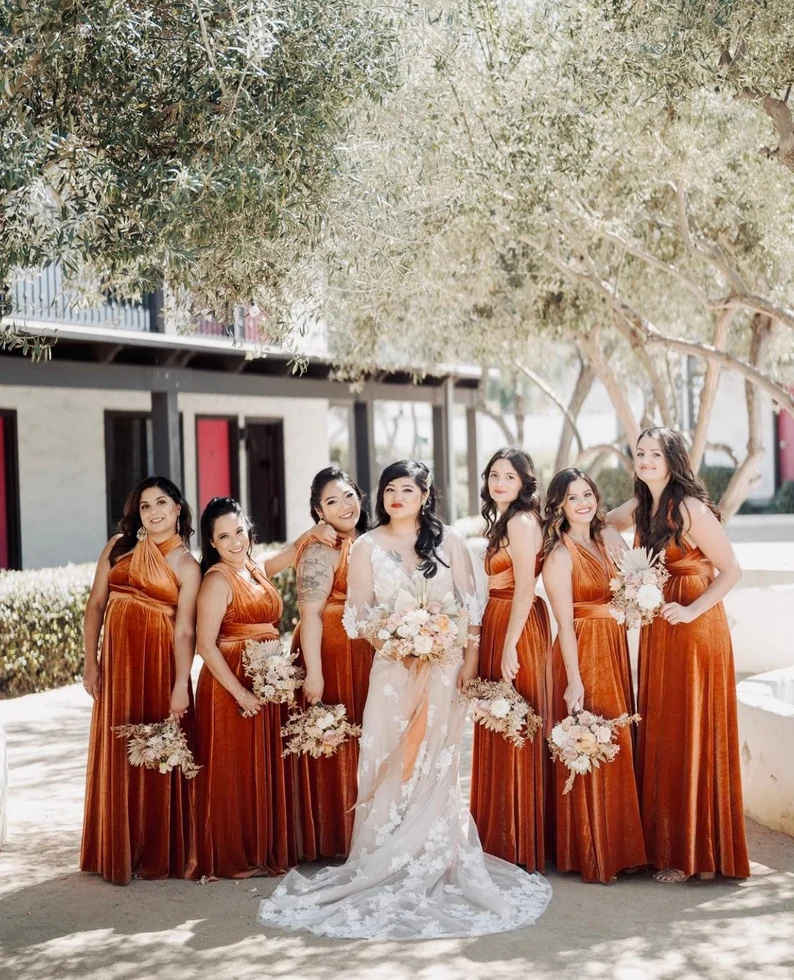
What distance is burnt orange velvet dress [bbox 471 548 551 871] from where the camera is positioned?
592 centimetres

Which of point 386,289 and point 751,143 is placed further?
point 751,143

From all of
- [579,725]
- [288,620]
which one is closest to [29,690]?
[288,620]

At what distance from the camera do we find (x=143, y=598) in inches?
240

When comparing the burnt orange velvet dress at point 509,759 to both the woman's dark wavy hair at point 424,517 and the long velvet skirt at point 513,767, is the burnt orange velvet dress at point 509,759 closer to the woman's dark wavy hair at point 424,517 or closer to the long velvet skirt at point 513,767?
the long velvet skirt at point 513,767

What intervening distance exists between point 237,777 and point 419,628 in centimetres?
127

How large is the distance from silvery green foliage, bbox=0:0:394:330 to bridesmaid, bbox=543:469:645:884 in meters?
2.05

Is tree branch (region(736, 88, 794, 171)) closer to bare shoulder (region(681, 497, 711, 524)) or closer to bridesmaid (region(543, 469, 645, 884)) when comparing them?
bare shoulder (region(681, 497, 711, 524))

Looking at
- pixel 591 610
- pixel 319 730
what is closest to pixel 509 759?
pixel 591 610

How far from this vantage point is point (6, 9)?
5336mm

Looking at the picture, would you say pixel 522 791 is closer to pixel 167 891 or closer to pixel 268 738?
pixel 268 738

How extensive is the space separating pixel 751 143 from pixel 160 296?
858cm

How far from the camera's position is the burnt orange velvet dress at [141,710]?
6.04 metres

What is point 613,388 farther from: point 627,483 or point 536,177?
point 627,483

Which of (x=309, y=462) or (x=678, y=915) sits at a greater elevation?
(x=309, y=462)
